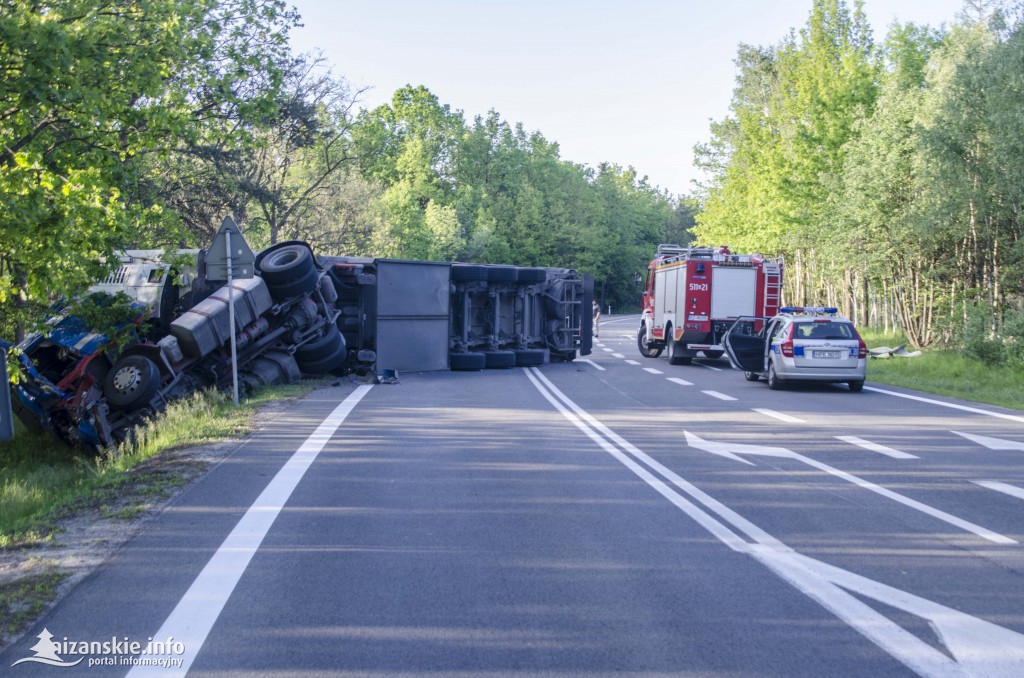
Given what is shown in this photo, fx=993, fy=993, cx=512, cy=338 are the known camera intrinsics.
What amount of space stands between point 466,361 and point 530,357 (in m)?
3.12

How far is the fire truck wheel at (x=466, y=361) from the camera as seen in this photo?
24.8 meters

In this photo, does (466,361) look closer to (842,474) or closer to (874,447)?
(874,447)

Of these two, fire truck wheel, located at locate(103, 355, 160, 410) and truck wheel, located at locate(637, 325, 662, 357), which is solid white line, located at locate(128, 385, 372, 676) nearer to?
fire truck wheel, located at locate(103, 355, 160, 410)

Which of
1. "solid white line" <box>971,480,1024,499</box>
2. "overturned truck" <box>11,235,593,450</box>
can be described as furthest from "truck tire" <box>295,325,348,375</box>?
"solid white line" <box>971,480,1024,499</box>

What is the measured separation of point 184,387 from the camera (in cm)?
1659

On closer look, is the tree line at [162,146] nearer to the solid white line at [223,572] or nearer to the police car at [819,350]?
the solid white line at [223,572]

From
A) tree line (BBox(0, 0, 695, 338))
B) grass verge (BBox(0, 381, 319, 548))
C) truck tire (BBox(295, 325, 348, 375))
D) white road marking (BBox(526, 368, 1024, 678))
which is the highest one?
tree line (BBox(0, 0, 695, 338))

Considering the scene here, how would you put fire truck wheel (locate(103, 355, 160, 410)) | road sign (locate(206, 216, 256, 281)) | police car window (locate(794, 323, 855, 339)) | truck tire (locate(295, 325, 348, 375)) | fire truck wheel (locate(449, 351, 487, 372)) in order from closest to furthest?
fire truck wheel (locate(103, 355, 160, 410)) → road sign (locate(206, 216, 256, 281)) → police car window (locate(794, 323, 855, 339)) → truck tire (locate(295, 325, 348, 375)) → fire truck wheel (locate(449, 351, 487, 372))

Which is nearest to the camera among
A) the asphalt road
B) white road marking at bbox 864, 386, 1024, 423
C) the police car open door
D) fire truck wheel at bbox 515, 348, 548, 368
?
the asphalt road

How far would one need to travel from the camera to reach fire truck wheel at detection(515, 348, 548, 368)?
89.5 ft

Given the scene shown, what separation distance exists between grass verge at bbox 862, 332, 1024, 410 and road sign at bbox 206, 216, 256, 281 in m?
13.5

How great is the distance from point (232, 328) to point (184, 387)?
1.57m

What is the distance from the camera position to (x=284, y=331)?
19.3m

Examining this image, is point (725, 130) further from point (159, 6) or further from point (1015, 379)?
point (159, 6)
